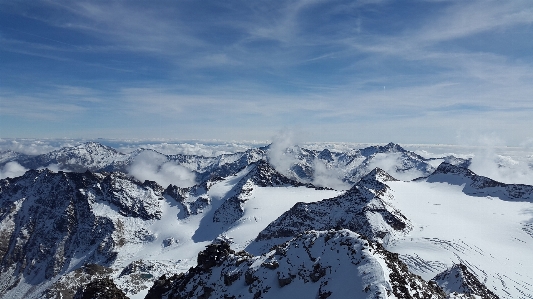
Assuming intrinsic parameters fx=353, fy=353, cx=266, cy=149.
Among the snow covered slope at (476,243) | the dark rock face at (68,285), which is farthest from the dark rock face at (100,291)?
the dark rock face at (68,285)

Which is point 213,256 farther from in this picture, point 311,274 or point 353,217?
point 353,217

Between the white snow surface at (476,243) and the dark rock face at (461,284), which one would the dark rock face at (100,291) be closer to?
the dark rock face at (461,284)

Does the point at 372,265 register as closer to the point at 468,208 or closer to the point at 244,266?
the point at 244,266

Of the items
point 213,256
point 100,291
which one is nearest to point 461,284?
point 213,256

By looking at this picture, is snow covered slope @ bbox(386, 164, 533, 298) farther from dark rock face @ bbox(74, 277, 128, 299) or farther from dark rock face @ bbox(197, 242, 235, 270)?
dark rock face @ bbox(74, 277, 128, 299)

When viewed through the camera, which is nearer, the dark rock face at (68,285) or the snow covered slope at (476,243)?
the snow covered slope at (476,243)

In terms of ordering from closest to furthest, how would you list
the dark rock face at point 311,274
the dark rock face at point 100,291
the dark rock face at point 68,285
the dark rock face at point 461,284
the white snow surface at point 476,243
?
1. the dark rock face at point 311,274
2. the dark rock face at point 100,291
3. the dark rock face at point 461,284
4. the white snow surface at point 476,243
5. the dark rock face at point 68,285

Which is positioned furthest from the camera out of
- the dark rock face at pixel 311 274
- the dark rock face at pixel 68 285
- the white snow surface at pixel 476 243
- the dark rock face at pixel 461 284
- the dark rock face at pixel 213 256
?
the dark rock face at pixel 68 285
